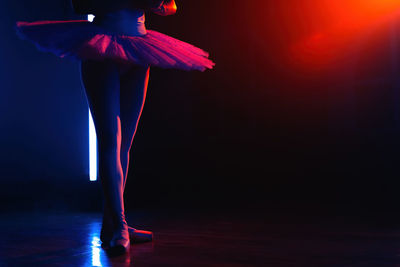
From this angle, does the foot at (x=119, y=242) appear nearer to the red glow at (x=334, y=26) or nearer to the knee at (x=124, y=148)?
the knee at (x=124, y=148)

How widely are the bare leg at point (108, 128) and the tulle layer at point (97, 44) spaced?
3.9 inches

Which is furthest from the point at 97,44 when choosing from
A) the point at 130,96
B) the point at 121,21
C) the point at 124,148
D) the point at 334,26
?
the point at 334,26

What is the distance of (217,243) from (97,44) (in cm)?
86

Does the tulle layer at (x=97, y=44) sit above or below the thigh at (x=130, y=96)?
above

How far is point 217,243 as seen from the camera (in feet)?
5.99

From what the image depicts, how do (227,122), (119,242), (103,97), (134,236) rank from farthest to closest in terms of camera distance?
(227,122) → (134,236) → (103,97) → (119,242)

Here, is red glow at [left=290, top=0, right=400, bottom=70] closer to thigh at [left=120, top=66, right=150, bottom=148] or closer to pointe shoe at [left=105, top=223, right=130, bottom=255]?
thigh at [left=120, top=66, right=150, bottom=148]

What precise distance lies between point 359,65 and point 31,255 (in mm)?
2807

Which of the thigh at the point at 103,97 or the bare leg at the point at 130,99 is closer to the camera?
the thigh at the point at 103,97

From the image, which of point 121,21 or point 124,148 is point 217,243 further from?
point 121,21

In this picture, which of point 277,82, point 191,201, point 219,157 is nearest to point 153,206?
point 191,201

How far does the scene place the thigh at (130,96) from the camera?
75.2 inches

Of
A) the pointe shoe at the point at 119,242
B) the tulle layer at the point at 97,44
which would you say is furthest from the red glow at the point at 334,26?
the pointe shoe at the point at 119,242

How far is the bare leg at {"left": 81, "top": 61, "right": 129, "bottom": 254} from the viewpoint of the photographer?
174 cm
